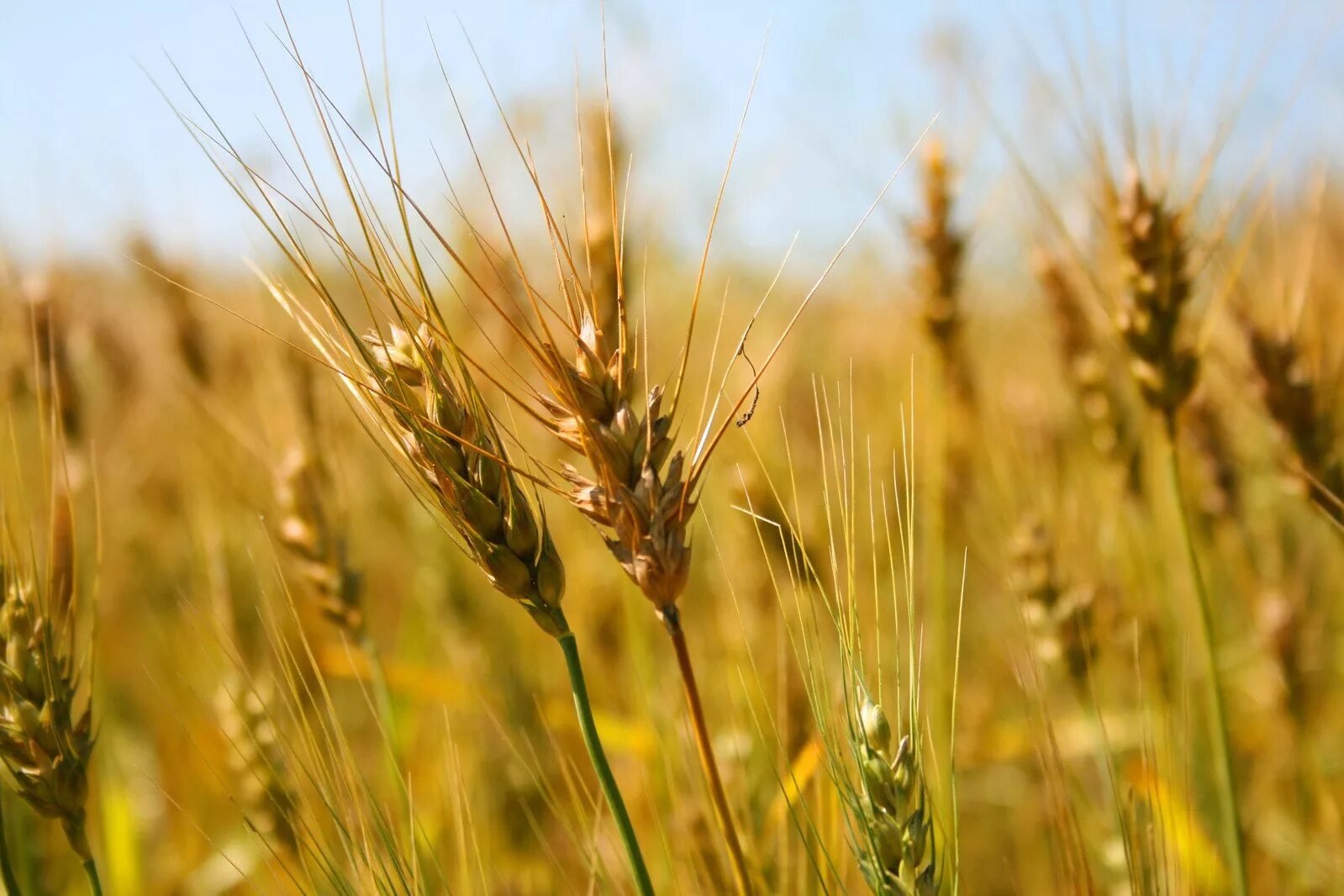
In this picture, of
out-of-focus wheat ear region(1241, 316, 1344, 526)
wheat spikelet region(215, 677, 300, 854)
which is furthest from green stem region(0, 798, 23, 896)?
out-of-focus wheat ear region(1241, 316, 1344, 526)

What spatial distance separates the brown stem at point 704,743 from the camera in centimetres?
65

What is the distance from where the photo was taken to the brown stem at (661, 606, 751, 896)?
654 millimetres

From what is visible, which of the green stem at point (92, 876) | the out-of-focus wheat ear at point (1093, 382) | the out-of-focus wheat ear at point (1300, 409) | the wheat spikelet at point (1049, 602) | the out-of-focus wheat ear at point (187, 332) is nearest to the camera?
the green stem at point (92, 876)

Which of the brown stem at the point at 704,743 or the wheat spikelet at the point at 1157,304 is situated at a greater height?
the wheat spikelet at the point at 1157,304

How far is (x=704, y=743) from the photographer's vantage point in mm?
669

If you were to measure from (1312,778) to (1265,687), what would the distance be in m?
0.40

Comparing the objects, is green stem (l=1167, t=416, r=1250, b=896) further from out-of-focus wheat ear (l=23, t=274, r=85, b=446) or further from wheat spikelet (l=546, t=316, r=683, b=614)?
out-of-focus wheat ear (l=23, t=274, r=85, b=446)

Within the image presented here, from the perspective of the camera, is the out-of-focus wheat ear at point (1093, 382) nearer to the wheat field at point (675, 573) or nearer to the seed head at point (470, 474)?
the wheat field at point (675, 573)

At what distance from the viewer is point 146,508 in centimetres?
298

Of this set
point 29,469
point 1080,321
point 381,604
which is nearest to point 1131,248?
point 1080,321

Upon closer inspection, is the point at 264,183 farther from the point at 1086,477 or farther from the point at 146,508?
the point at 146,508

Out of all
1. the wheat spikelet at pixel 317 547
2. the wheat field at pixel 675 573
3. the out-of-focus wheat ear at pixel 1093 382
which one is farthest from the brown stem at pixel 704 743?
the out-of-focus wheat ear at pixel 1093 382

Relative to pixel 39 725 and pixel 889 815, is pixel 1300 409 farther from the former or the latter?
pixel 39 725

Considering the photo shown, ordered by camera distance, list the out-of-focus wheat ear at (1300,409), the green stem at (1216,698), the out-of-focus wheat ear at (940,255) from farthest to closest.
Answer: the out-of-focus wheat ear at (940,255)
the out-of-focus wheat ear at (1300,409)
the green stem at (1216,698)
